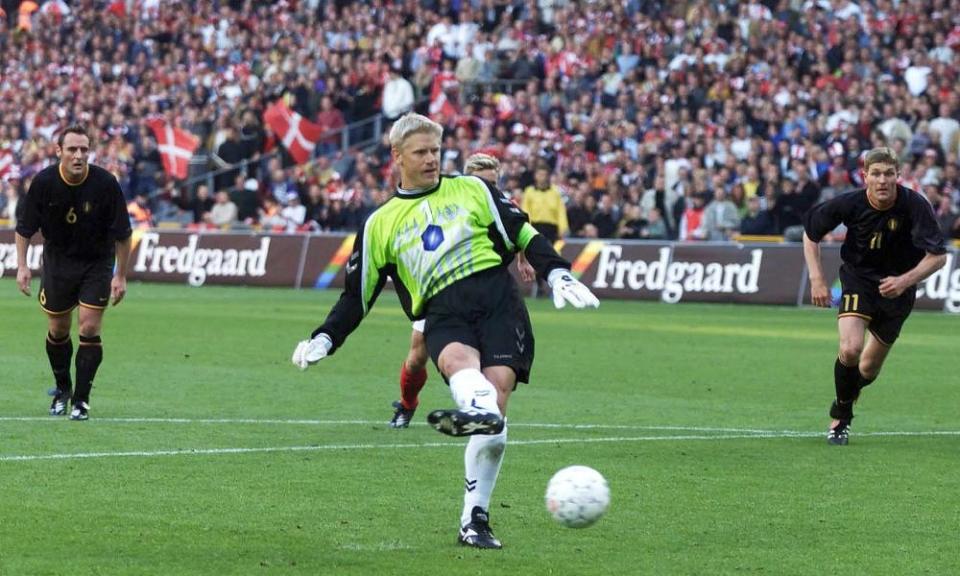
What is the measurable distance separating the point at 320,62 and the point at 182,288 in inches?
374

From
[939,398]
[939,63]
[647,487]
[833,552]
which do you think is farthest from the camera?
[939,63]

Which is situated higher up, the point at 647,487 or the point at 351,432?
the point at 647,487

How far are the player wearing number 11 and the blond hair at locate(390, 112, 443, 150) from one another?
14.3 ft

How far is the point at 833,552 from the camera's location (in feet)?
26.1

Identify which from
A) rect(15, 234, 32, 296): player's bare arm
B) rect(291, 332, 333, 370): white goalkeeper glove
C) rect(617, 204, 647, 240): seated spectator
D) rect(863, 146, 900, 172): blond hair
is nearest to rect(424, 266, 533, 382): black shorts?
rect(291, 332, 333, 370): white goalkeeper glove

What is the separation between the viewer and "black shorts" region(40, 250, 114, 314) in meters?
13.2

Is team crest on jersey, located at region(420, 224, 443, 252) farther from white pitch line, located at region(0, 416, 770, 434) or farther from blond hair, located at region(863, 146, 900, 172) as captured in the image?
white pitch line, located at region(0, 416, 770, 434)

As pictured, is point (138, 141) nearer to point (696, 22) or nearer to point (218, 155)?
point (218, 155)

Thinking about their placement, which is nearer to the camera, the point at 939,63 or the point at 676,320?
the point at 676,320

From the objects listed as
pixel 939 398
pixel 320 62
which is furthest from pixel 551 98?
pixel 939 398

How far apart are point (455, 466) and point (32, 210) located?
4287mm

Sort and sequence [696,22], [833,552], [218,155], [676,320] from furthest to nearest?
[218,155] → [696,22] → [676,320] → [833,552]

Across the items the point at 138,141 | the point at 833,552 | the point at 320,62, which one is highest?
the point at 833,552

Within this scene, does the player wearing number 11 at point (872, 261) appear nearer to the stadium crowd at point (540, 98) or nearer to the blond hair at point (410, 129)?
the blond hair at point (410, 129)
